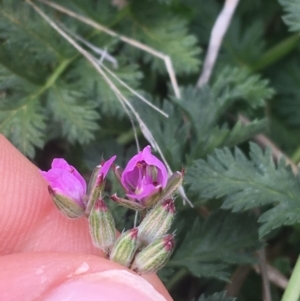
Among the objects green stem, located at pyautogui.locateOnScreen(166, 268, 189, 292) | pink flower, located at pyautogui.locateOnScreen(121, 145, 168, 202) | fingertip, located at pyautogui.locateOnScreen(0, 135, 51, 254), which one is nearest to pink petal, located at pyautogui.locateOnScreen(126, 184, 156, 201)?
pink flower, located at pyautogui.locateOnScreen(121, 145, 168, 202)

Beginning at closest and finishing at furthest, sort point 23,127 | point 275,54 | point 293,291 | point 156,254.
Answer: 1. point 156,254
2. point 293,291
3. point 23,127
4. point 275,54

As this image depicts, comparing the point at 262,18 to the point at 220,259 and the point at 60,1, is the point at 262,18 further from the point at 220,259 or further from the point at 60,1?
the point at 220,259

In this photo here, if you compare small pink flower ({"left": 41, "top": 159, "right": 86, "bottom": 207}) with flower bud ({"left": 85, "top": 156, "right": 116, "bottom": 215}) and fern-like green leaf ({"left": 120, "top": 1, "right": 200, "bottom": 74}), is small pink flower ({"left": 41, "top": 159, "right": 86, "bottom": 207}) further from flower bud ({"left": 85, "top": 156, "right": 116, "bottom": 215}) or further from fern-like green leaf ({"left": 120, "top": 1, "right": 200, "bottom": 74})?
fern-like green leaf ({"left": 120, "top": 1, "right": 200, "bottom": 74})

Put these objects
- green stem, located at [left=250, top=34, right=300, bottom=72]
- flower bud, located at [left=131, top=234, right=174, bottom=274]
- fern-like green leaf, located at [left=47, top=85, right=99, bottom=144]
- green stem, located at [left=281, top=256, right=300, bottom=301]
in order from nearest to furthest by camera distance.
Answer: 1. flower bud, located at [left=131, top=234, right=174, bottom=274]
2. green stem, located at [left=281, top=256, right=300, bottom=301]
3. fern-like green leaf, located at [left=47, top=85, right=99, bottom=144]
4. green stem, located at [left=250, top=34, right=300, bottom=72]

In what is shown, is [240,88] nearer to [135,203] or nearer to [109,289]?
[135,203]

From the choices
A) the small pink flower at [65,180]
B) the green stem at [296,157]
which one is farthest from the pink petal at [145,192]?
the green stem at [296,157]

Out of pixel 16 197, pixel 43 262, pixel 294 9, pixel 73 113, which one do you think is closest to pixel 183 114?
pixel 73 113

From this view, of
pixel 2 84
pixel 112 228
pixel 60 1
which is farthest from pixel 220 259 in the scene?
pixel 60 1
